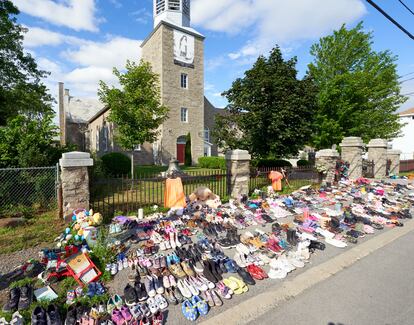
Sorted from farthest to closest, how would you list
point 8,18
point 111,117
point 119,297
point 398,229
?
1. point 8,18
2. point 111,117
3. point 398,229
4. point 119,297

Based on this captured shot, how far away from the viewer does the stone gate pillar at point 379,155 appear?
536 inches

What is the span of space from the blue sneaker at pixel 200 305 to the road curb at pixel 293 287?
0.13 meters

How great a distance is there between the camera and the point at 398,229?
5.68 m

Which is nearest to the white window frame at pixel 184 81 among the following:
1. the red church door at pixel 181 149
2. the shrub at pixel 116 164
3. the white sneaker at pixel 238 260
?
the red church door at pixel 181 149

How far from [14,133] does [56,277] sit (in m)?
5.49

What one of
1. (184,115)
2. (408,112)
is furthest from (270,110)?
(408,112)

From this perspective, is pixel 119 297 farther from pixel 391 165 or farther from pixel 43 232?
pixel 391 165

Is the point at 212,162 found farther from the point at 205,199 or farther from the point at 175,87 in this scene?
the point at 205,199

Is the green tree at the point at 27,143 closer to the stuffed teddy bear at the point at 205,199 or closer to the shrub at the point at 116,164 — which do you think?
the stuffed teddy bear at the point at 205,199

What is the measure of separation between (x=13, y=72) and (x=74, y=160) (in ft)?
44.3

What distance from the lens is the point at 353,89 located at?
601 inches

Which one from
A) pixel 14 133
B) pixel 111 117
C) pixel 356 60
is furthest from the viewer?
pixel 356 60

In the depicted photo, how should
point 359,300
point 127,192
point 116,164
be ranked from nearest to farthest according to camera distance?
point 359,300 < point 127,192 < point 116,164

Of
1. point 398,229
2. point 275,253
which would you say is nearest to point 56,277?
point 275,253
